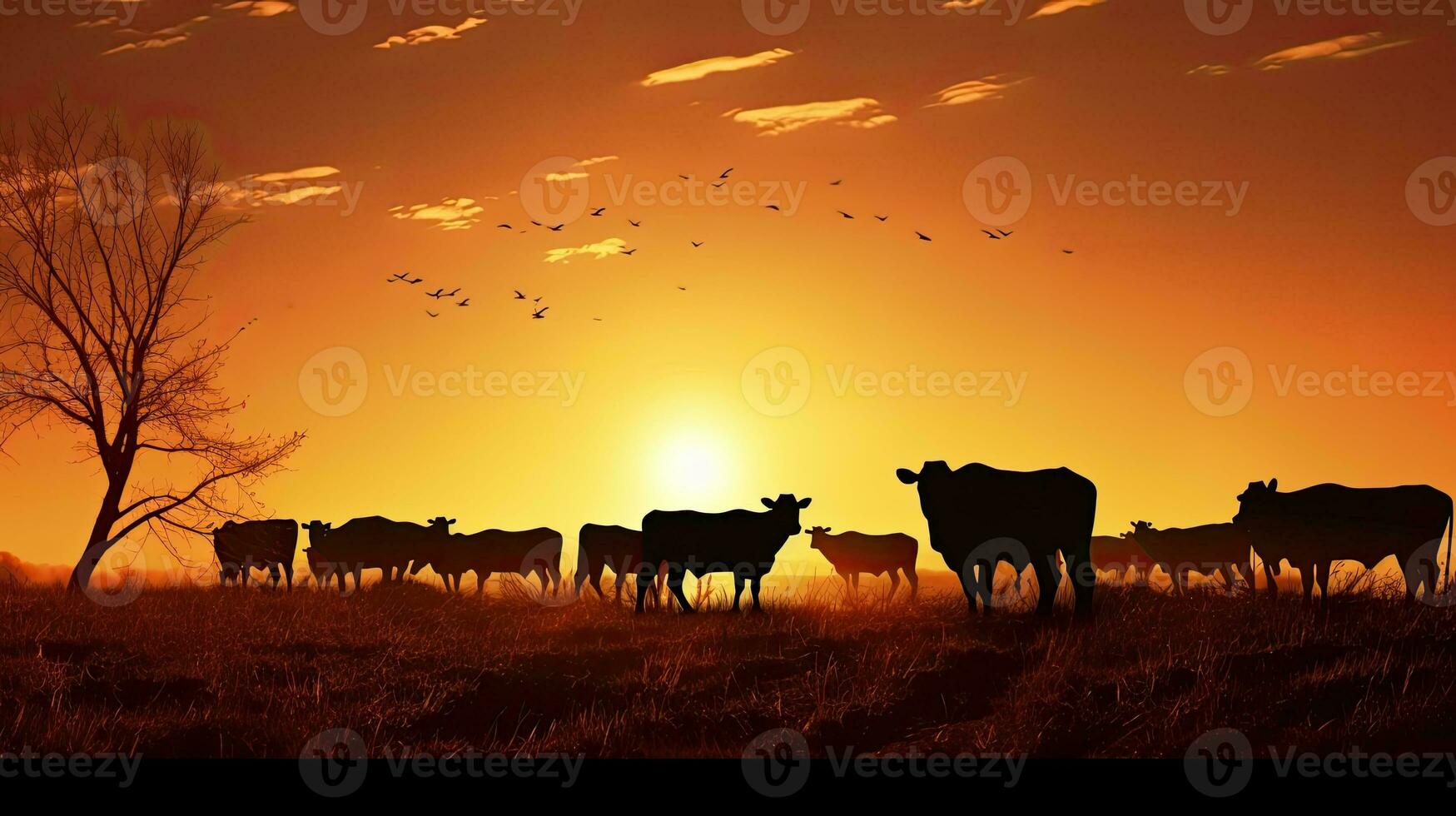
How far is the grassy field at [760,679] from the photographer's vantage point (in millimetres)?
10367

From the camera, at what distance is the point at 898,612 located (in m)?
15.5

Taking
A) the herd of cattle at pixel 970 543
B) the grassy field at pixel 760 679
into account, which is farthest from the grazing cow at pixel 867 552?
the grassy field at pixel 760 679

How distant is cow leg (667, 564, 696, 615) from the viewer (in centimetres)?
1731

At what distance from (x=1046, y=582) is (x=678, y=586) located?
5654 millimetres

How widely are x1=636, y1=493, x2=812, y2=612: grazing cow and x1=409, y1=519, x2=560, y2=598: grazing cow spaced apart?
645cm

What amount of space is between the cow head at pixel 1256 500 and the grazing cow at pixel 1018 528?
245cm

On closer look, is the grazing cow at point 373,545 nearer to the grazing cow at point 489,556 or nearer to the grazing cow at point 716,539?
the grazing cow at point 489,556

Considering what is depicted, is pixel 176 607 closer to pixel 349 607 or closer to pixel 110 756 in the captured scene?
pixel 349 607

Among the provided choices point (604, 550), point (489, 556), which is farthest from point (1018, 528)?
point (489, 556)

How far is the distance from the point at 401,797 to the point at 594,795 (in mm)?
1136

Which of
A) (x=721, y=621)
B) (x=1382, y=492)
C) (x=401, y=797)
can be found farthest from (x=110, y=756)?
(x=1382, y=492)
